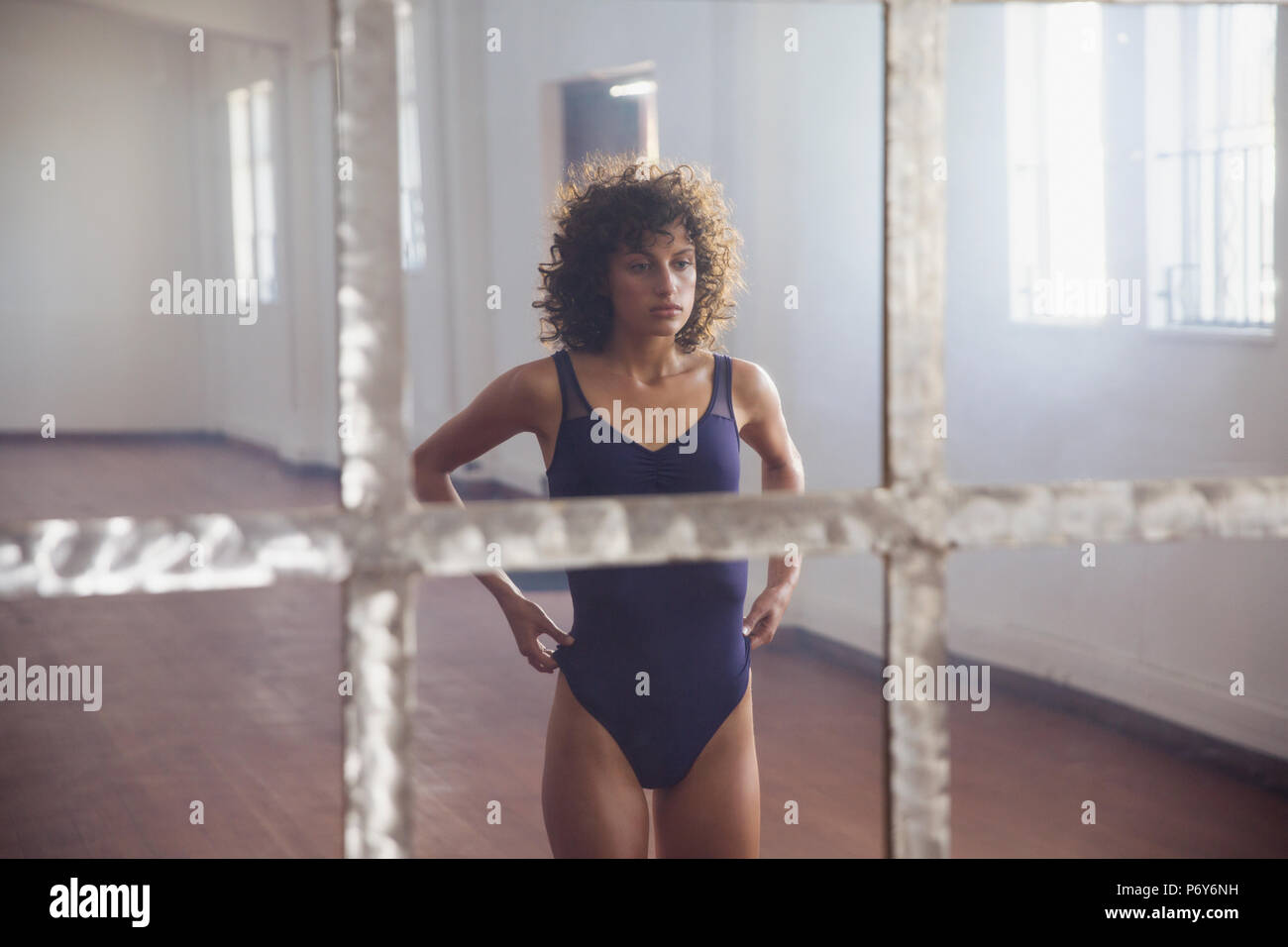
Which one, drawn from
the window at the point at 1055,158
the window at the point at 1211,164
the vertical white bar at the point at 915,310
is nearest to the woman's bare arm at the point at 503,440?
the vertical white bar at the point at 915,310

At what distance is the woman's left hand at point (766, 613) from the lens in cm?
198

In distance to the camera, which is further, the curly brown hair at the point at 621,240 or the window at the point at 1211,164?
the window at the point at 1211,164

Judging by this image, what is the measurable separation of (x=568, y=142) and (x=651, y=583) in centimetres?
660

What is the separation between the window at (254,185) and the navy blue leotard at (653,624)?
1052cm

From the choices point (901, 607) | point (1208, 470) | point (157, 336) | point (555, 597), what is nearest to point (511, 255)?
point (555, 597)

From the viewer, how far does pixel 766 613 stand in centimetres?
200

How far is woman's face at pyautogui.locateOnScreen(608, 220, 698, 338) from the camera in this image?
211 centimetres

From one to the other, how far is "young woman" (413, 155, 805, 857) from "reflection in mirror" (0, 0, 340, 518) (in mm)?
9779

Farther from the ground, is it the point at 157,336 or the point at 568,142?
the point at 568,142

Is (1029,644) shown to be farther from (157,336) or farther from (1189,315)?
(157,336)

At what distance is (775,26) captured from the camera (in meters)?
5.30

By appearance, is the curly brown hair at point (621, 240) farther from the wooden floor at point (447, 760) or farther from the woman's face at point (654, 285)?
the wooden floor at point (447, 760)

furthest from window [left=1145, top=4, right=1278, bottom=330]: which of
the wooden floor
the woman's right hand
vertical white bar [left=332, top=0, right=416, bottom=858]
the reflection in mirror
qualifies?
the reflection in mirror

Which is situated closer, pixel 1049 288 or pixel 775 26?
pixel 1049 288
